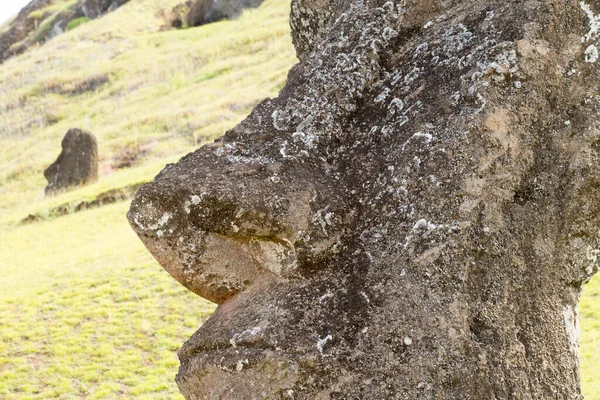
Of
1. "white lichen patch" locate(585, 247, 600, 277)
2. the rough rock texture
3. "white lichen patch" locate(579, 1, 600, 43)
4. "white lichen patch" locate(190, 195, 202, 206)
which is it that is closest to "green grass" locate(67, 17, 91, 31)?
the rough rock texture

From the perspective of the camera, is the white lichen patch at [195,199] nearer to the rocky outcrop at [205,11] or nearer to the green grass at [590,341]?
the green grass at [590,341]

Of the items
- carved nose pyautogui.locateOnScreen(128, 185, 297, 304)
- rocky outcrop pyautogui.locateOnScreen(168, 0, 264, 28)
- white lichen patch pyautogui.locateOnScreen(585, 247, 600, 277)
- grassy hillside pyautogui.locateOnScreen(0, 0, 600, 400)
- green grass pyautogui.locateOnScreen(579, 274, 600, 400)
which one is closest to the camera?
carved nose pyautogui.locateOnScreen(128, 185, 297, 304)

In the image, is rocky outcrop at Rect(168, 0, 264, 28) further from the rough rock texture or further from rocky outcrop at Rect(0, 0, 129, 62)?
the rough rock texture

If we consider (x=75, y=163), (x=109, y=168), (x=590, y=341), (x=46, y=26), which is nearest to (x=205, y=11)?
(x=46, y=26)

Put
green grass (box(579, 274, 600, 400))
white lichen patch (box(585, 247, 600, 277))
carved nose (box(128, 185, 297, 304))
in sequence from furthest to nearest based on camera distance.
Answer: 1. green grass (box(579, 274, 600, 400))
2. white lichen patch (box(585, 247, 600, 277))
3. carved nose (box(128, 185, 297, 304))

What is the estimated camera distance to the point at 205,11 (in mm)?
48812

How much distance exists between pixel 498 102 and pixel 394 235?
2.18 ft

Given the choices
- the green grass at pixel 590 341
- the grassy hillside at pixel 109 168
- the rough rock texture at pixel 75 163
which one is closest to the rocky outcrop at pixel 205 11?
the grassy hillside at pixel 109 168

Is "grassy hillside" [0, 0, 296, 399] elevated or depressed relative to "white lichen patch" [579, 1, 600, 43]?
depressed

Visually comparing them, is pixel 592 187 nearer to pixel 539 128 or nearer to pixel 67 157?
pixel 539 128

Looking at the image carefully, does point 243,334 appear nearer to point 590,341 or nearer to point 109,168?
point 590,341

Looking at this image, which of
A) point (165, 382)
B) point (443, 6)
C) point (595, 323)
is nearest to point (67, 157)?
point (165, 382)

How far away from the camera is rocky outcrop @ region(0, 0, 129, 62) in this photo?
179 ft

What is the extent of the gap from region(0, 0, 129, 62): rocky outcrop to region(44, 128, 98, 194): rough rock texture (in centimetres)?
3411
